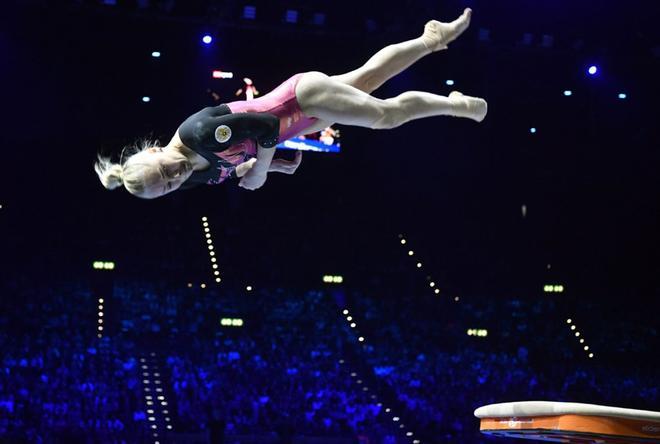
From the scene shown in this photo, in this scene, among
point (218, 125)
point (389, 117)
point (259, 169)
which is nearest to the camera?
point (218, 125)

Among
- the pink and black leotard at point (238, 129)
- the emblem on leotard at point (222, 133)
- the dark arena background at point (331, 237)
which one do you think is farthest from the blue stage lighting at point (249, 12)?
the emblem on leotard at point (222, 133)

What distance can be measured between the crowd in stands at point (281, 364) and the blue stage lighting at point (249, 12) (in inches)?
192

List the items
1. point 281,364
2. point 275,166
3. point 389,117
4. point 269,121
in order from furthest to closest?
point 281,364 → point 275,166 → point 389,117 → point 269,121

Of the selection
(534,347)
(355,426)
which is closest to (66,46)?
(355,426)

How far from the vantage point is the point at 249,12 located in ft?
47.9

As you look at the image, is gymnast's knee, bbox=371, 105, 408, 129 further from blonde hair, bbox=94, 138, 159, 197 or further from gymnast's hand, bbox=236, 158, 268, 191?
blonde hair, bbox=94, 138, 159, 197

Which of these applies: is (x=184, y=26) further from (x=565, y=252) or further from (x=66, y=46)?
(x=565, y=252)

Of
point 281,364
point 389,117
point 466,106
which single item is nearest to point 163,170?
point 389,117

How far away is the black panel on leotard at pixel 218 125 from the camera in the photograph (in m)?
4.75

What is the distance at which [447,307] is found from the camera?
16.7 meters

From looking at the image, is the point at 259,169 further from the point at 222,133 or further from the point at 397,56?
the point at 397,56

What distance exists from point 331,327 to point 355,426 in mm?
2908

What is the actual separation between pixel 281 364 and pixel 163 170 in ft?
31.4

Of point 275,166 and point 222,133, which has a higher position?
point 275,166
